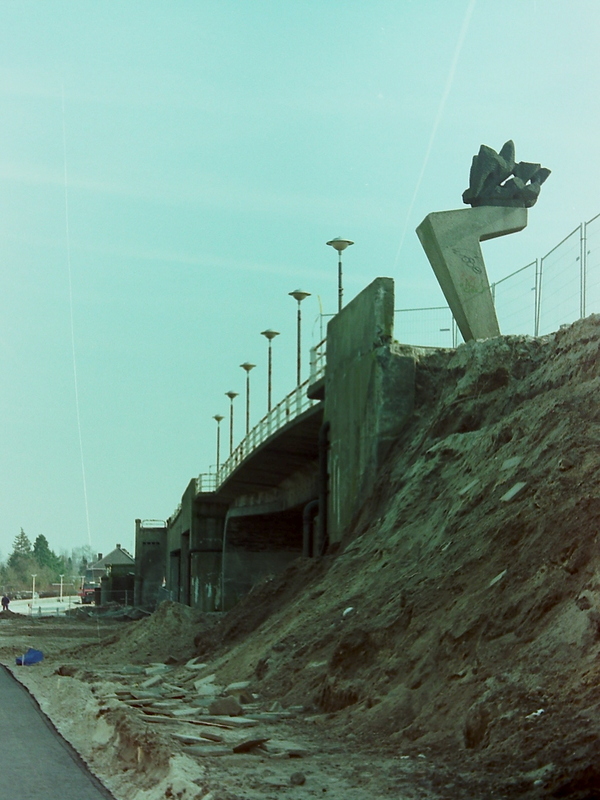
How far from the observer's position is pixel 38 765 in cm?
1204

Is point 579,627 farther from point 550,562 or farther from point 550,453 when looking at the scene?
point 550,453

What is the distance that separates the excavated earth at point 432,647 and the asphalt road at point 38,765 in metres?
0.28

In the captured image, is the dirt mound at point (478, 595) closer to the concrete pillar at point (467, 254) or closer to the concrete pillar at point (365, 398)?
the concrete pillar at point (365, 398)

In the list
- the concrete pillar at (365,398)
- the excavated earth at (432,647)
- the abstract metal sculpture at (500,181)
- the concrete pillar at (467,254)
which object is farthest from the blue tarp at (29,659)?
the abstract metal sculpture at (500,181)

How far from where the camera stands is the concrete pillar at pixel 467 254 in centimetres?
2539

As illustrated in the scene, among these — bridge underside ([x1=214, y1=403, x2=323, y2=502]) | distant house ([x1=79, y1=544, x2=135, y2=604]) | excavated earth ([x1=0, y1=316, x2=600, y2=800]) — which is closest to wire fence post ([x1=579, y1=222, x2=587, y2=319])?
excavated earth ([x1=0, y1=316, x2=600, y2=800])

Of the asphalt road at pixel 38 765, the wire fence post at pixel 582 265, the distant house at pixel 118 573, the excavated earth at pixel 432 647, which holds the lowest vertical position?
the distant house at pixel 118 573

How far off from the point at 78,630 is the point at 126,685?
3256 centimetres

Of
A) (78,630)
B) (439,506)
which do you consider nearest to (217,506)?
(78,630)

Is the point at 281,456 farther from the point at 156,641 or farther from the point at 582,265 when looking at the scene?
the point at 582,265

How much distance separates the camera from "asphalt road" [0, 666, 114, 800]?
1030cm

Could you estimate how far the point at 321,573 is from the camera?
22875mm

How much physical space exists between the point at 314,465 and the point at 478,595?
21.7 metres

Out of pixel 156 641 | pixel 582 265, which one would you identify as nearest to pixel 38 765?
pixel 582 265
